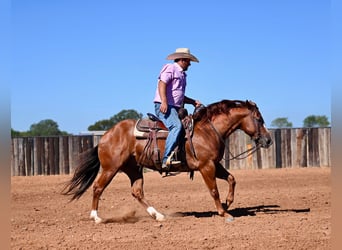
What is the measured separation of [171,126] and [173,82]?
0.79 m

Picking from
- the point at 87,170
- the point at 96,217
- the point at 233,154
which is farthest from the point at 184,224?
the point at 233,154

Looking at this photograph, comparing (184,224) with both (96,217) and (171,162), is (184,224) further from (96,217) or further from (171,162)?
(96,217)

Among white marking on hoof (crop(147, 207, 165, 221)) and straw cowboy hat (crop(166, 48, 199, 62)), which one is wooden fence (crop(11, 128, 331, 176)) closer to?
straw cowboy hat (crop(166, 48, 199, 62))

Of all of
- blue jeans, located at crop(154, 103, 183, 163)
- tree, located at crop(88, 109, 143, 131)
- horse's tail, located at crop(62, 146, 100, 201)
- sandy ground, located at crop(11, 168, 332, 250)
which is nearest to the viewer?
sandy ground, located at crop(11, 168, 332, 250)

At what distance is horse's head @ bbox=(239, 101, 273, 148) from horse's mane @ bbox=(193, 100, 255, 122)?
196 millimetres

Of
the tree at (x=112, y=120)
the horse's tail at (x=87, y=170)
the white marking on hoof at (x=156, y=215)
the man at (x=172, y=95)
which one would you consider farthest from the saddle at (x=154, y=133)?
the tree at (x=112, y=120)

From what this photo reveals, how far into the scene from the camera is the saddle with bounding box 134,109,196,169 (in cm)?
859

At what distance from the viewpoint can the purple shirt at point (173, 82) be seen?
8.50 meters

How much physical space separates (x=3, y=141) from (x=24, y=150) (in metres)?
21.5

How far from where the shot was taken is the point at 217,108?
906 centimetres

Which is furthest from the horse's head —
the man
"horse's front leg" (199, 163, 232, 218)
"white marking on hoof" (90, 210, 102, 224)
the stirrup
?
"white marking on hoof" (90, 210, 102, 224)

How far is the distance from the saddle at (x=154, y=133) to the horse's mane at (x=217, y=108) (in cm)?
31

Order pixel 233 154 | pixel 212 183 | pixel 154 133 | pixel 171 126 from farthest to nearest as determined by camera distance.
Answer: pixel 233 154 → pixel 154 133 → pixel 171 126 → pixel 212 183

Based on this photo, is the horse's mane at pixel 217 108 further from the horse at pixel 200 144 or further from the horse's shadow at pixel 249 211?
the horse's shadow at pixel 249 211
